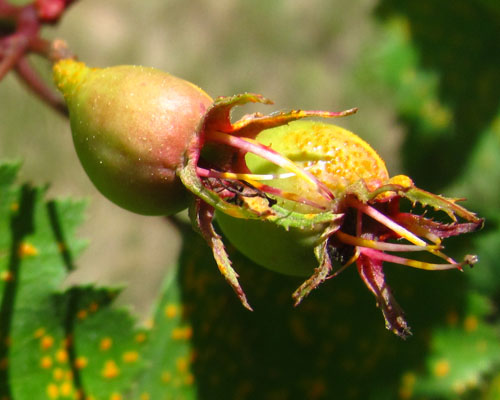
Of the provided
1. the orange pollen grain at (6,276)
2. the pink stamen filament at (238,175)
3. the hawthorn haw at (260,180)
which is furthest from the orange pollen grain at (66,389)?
the pink stamen filament at (238,175)

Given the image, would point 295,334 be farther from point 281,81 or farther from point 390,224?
point 281,81

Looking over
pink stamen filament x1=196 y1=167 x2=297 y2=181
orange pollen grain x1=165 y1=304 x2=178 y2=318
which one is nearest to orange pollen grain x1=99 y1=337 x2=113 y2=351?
orange pollen grain x1=165 y1=304 x2=178 y2=318

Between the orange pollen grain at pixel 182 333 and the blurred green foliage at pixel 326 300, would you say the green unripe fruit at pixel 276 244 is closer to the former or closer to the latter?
the blurred green foliage at pixel 326 300

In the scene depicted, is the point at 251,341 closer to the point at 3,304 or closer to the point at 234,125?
the point at 3,304

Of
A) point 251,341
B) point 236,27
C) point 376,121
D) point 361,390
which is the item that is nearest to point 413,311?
point 361,390

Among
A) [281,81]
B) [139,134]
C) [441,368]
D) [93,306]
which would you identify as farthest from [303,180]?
[281,81]

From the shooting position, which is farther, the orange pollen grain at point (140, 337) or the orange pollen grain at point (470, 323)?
the orange pollen grain at point (470, 323)
